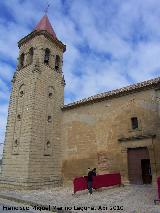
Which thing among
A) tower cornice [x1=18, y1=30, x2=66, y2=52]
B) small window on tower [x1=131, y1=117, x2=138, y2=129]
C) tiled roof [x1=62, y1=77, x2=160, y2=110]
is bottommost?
small window on tower [x1=131, y1=117, x2=138, y2=129]

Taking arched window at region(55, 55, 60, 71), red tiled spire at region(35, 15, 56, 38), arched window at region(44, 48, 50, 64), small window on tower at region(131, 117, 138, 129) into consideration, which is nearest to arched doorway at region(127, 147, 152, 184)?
small window on tower at region(131, 117, 138, 129)

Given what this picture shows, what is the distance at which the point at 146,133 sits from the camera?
1370cm

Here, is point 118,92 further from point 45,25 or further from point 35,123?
point 45,25

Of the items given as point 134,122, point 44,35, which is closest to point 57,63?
point 44,35

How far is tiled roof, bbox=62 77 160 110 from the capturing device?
14086 mm

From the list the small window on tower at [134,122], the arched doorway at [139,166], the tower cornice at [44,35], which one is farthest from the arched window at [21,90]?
the arched doorway at [139,166]

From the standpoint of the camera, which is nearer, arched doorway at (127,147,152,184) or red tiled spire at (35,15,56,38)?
arched doorway at (127,147,152,184)

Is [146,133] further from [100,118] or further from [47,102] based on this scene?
[47,102]

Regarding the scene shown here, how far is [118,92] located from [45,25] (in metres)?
9.89

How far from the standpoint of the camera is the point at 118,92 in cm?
1529

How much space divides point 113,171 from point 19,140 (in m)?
6.89

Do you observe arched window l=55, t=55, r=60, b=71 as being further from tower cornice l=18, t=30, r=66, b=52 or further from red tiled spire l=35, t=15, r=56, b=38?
red tiled spire l=35, t=15, r=56, b=38

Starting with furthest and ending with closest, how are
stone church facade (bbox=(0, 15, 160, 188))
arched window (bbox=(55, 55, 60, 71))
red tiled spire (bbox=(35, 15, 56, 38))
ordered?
red tiled spire (bbox=(35, 15, 56, 38)), arched window (bbox=(55, 55, 60, 71)), stone church facade (bbox=(0, 15, 160, 188))

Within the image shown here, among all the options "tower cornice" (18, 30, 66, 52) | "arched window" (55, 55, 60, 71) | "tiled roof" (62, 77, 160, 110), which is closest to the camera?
"tiled roof" (62, 77, 160, 110)
